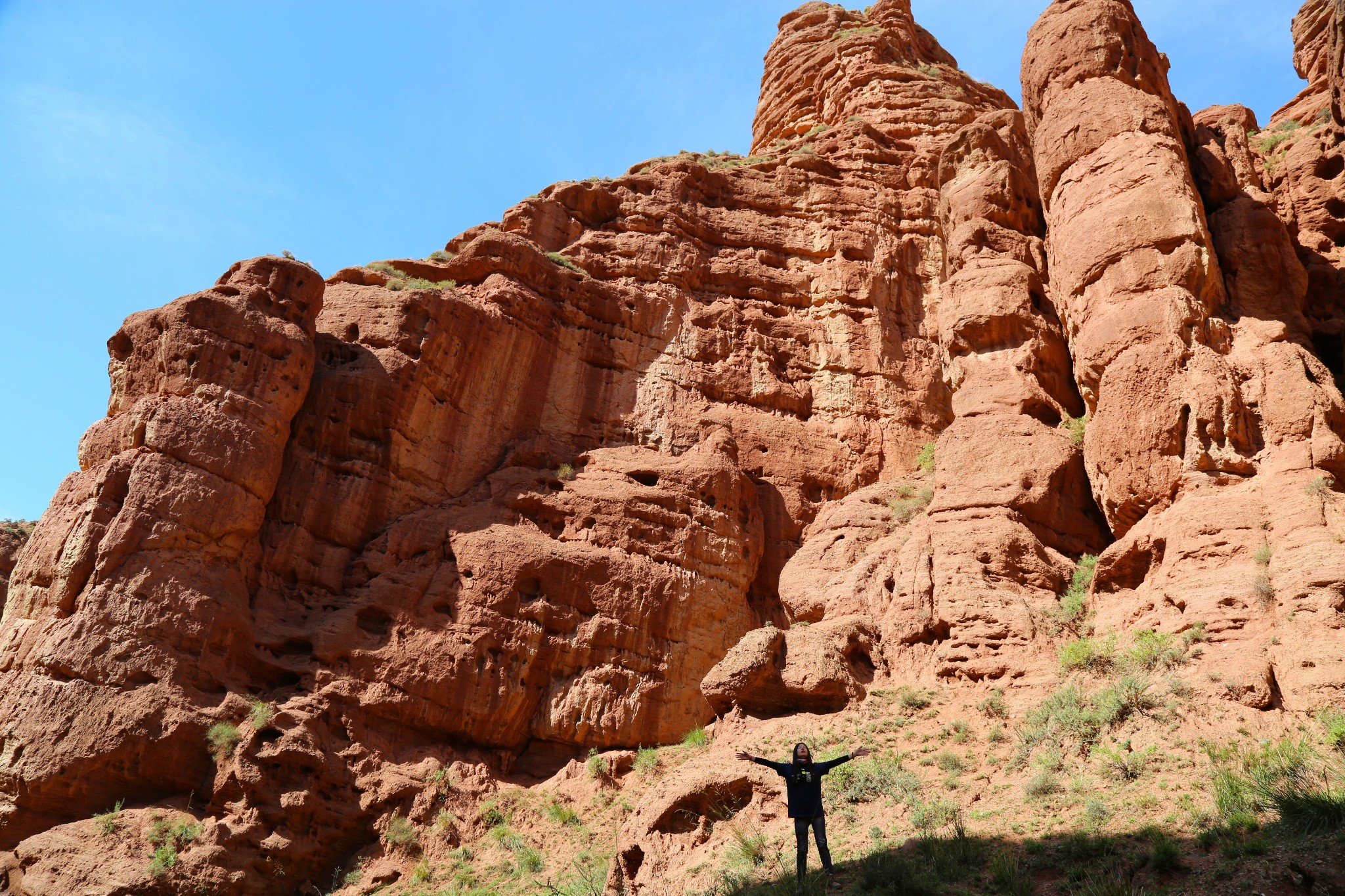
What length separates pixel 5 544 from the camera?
32.2 m

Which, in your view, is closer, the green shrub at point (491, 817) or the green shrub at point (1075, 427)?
the green shrub at point (491, 817)

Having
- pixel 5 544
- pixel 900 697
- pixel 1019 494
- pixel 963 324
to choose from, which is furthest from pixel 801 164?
pixel 5 544

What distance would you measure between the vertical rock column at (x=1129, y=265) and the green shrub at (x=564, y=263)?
11102 mm

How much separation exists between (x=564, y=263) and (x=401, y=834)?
14.2 metres

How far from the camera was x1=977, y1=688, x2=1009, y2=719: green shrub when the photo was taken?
14.5m

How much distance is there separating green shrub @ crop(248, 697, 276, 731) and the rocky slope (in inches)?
6.4

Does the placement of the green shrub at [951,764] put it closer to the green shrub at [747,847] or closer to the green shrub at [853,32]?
the green shrub at [747,847]

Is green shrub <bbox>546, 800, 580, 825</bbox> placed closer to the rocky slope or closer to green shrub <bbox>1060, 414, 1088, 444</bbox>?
the rocky slope

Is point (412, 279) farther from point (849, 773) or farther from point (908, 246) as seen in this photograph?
point (849, 773)

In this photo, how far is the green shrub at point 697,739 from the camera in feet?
60.4

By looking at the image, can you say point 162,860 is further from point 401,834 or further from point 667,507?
point 667,507

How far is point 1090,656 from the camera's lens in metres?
14.3

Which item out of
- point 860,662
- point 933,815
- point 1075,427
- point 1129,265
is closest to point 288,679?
point 860,662

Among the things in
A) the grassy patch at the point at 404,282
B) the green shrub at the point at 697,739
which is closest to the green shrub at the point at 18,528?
the grassy patch at the point at 404,282
